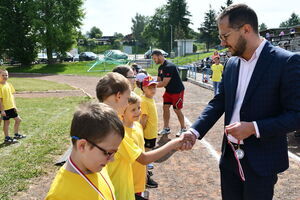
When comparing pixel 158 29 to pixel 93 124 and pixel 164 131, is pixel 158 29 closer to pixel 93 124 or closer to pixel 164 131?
pixel 164 131

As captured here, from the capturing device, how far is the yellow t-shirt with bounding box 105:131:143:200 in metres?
2.31

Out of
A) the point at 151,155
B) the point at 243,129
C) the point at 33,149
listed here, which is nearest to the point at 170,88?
the point at 33,149

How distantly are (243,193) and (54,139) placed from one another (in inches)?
A: 213

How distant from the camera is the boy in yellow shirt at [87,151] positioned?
1535 millimetres

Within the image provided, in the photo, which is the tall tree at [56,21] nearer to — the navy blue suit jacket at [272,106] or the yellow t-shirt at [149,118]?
the yellow t-shirt at [149,118]

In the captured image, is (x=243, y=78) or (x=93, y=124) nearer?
(x=93, y=124)

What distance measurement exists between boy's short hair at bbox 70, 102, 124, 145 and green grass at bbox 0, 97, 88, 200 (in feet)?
10.7

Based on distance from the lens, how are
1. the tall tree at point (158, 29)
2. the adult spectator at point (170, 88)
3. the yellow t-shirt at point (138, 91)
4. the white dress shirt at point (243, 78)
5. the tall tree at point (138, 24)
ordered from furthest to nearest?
the tall tree at point (138, 24) < the tall tree at point (158, 29) < the adult spectator at point (170, 88) < the yellow t-shirt at point (138, 91) < the white dress shirt at point (243, 78)

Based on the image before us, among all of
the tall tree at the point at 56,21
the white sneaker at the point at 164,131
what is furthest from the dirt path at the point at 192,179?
the tall tree at the point at 56,21

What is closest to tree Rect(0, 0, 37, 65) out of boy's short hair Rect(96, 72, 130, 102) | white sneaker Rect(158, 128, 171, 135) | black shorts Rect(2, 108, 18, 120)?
black shorts Rect(2, 108, 18, 120)

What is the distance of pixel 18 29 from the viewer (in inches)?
1412

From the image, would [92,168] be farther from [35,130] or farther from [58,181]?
[35,130]

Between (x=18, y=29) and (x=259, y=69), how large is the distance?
39400mm

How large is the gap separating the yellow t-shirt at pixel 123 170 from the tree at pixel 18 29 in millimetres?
37010
